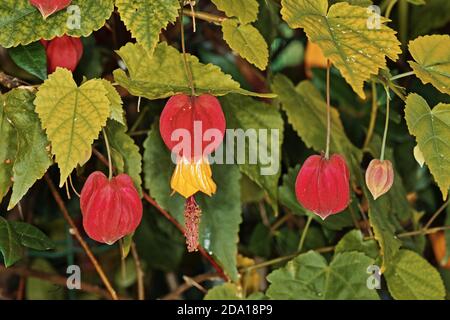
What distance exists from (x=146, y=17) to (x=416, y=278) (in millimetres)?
389

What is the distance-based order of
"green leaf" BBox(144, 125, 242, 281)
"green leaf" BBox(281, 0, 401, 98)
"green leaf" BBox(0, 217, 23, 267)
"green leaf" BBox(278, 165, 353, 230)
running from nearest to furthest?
"green leaf" BBox(281, 0, 401, 98), "green leaf" BBox(0, 217, 23, 267), "green leaf" BBox(144, 125, 242, 281), "green leaf" BBox(278, 165, 353, 230)

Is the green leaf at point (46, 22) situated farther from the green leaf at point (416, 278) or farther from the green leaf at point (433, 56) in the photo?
the green leaf at point (416, 278)

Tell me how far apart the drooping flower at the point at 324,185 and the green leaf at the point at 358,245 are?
17 cm

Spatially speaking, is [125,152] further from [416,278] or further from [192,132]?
[416,278]

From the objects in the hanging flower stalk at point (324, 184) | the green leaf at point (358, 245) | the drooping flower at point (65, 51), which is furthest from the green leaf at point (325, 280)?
the drooping flower at point (65, 51)

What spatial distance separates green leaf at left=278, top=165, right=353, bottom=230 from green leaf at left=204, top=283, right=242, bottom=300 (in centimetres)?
10

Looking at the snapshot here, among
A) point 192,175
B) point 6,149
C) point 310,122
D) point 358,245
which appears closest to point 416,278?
point 358,245

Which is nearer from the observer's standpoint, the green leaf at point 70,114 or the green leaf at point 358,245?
the green leaf at point 70,114

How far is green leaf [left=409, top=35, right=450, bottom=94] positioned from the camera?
66cm

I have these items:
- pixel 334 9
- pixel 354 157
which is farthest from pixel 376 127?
pixel 334 9

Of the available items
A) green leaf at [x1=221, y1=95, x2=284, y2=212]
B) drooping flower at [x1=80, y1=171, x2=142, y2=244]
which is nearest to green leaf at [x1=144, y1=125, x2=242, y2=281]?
green leaf at [x1=221, y1=95, x2=284, y2=212]

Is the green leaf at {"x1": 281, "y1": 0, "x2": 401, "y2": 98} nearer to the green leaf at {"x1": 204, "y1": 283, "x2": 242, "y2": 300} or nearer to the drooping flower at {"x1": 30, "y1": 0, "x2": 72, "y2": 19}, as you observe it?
the drooping flower at {"x1": 30, "y1": 0, "x2": 72, "y2": 19}

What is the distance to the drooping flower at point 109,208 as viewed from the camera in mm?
660

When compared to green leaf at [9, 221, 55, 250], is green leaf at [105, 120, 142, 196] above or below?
above
